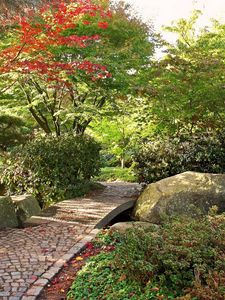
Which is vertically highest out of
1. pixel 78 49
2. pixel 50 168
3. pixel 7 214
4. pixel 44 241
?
pixel 78 49

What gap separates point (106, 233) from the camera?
5734mm

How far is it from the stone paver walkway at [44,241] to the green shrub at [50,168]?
2.07ft

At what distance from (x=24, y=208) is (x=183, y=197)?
3.20 m

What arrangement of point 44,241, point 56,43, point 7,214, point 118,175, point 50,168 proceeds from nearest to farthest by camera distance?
1. point 44,241
2. point 7,214
3. point 56,43
4. point 50,168
5. point 118,175

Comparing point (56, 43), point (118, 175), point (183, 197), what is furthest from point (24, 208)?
point (118, 175)

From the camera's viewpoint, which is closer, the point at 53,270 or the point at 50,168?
the point at 53,270

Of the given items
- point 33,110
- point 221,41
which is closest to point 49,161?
point 33,110

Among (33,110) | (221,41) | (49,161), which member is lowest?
(49,161)

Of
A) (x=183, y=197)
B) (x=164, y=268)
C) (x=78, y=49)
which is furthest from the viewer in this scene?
(x=78, y=49)

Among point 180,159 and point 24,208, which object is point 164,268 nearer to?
point 24,208

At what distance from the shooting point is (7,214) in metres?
6.60

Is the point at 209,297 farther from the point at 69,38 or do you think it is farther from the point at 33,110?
the point at 33,110

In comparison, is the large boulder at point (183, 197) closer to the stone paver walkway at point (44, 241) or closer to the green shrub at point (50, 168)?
the stone paver walkway at point (44, 241)

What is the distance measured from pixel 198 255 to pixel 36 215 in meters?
3.95
